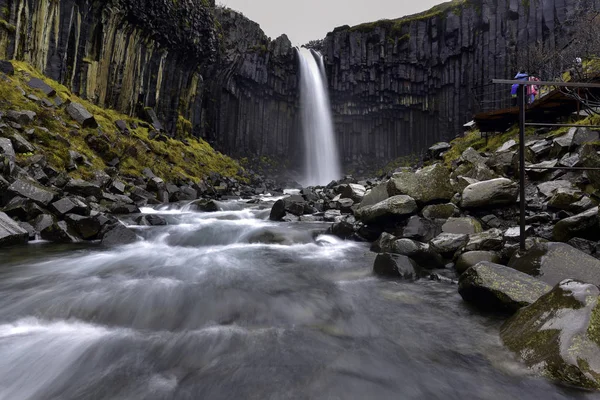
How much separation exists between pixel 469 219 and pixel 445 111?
135 feet

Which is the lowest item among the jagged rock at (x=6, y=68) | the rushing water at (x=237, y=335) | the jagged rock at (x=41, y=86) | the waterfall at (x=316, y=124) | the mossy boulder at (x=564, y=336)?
the rushing water at (x=237, y=335)

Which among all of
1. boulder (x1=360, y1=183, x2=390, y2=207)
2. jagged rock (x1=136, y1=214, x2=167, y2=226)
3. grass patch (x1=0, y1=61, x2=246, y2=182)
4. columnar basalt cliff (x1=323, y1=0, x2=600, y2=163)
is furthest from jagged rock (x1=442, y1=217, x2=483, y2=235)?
columnar basalt cliff (x1=323, y1=0, x2=600, y2=163)

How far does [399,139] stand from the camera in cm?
4866

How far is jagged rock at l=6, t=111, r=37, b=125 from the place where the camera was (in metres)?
12.4

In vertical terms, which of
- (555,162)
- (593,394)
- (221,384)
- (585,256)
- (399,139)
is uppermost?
(399,139)

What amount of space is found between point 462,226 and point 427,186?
2.21 m

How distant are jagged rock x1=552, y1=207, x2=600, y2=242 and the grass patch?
50.6 ft

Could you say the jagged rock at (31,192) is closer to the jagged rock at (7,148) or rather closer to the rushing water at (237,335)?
the jagged rock at (7,148)

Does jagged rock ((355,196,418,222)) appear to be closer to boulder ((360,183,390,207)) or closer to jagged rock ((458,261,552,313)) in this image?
boulder ((360,183,390,207))

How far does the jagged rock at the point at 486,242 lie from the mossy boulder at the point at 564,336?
9.11 feet

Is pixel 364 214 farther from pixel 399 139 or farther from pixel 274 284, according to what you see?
pixel 399 139

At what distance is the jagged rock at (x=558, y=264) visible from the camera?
4.26m

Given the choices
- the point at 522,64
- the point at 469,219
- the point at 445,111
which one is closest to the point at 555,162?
the point at 469,219

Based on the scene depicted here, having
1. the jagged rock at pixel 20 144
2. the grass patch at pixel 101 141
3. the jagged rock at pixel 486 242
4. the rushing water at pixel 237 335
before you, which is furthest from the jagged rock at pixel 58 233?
the jagged rock at pixel 486 242
